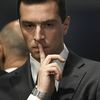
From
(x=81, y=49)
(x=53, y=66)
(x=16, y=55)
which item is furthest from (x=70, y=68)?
(x=81, y=49)

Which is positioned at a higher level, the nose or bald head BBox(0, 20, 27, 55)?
the nose

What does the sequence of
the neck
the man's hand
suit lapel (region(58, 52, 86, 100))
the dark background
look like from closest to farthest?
1. the man's hand
2. suit lapel (region(58, 52, 86, 100))
3. the neck
4. the dark background

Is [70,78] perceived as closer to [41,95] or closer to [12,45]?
[41,95]

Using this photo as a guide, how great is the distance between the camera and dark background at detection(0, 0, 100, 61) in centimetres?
240

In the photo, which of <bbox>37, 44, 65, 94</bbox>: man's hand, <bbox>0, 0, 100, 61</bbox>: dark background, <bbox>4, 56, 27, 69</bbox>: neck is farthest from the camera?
<bbox>0, 0, 100, 61</bbox>: dark background

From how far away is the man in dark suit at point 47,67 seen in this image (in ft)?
5.10

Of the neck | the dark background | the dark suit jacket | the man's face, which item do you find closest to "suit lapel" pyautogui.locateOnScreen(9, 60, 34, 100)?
the dark suit jacket

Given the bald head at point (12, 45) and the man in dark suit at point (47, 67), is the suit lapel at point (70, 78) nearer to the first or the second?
the man in dark suit at point (47, 67)

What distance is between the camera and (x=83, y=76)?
165 cm

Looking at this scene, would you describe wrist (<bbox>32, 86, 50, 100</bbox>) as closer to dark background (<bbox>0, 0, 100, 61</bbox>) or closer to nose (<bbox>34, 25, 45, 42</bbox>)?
nose (<bbox>34, 25, 45, 42</bbox>)

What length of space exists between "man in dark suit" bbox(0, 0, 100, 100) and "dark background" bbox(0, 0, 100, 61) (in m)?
0.68

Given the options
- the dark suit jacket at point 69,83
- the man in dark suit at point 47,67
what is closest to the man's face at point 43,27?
the man in dark suit at point 47,67

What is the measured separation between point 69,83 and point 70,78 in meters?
0.02

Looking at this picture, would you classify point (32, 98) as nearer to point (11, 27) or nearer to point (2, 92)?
point (2, 92)
